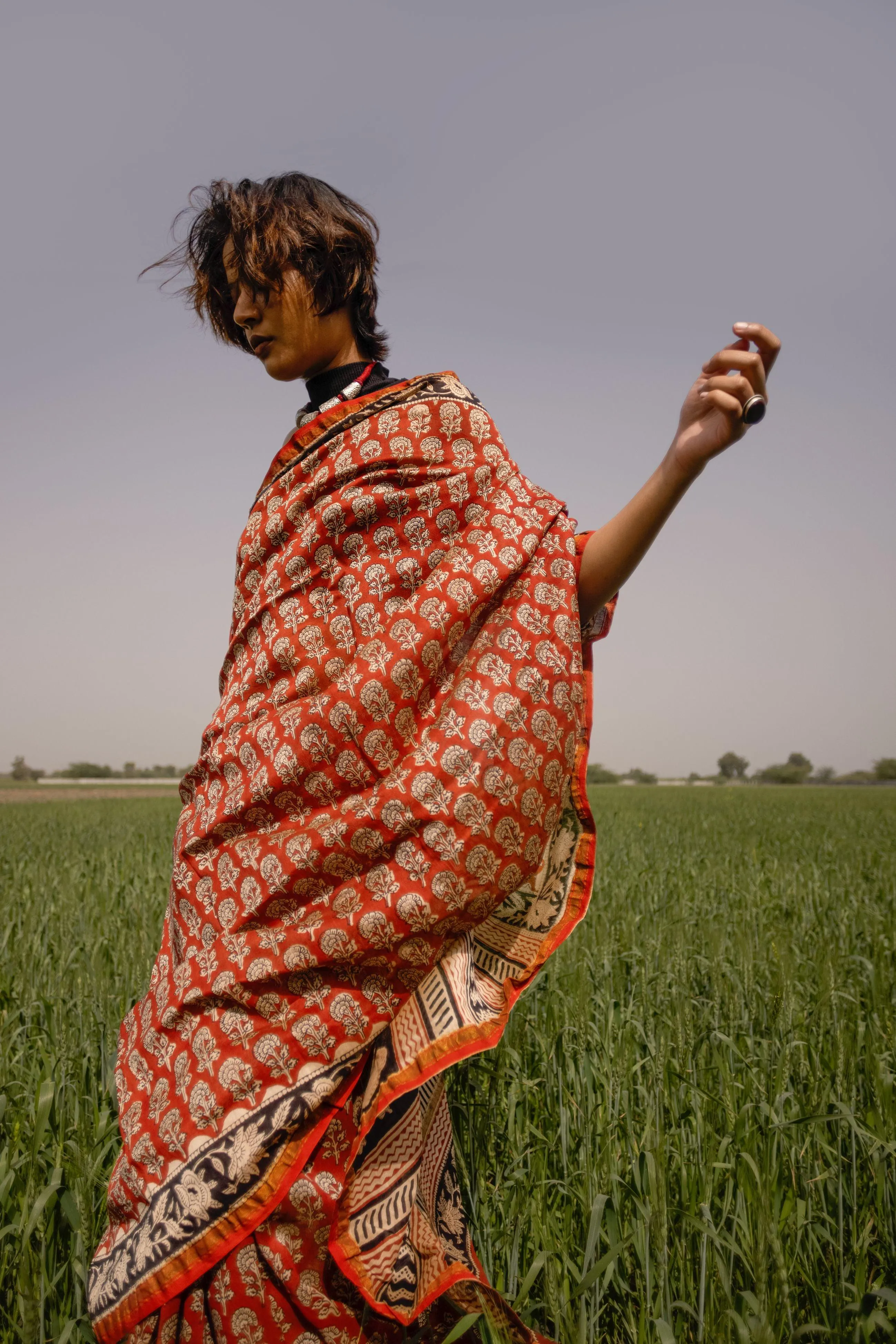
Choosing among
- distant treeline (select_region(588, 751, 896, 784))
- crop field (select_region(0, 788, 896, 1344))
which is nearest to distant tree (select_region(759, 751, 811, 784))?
distant treeline (select_region(588, 751, 896, 784))

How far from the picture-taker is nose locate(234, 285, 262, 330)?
1512 mm

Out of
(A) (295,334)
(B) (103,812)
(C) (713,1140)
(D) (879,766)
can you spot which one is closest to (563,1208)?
(C) (713,1140)

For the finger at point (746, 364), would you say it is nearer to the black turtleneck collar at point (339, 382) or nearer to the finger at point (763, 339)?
the finger at point (763, 339)

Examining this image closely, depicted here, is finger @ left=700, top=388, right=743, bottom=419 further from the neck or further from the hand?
the neck

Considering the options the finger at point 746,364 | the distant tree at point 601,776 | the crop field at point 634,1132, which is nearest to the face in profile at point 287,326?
→ the finger at point 746,364

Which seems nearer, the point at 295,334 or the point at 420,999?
the point at 420,999

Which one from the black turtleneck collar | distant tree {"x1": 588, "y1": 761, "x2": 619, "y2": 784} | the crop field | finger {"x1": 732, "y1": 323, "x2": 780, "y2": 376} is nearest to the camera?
finger {"x1": 732, "y1": 323, "x2": 780, "y2": 376}

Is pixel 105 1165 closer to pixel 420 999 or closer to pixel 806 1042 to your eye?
pixel 420 999

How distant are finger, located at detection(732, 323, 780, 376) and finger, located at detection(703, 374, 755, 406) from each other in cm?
4

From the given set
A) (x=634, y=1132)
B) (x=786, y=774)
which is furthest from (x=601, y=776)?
(x=634, y=1132)

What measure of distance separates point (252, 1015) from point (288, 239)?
1285mm

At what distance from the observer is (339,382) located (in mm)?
1571

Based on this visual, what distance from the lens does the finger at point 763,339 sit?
1.22 meters

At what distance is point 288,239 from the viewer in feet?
4.90
